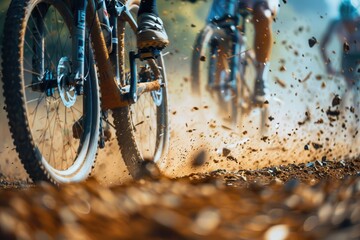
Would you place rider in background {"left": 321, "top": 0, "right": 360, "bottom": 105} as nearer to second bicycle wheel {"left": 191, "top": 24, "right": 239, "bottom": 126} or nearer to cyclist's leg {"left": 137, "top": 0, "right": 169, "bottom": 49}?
second bicycle wheel {"left": 191, "top": 24, "right": 239, "bottom": 126}

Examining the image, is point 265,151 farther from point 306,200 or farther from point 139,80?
point 306,200

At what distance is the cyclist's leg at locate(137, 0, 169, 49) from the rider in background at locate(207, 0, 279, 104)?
7.31 feet

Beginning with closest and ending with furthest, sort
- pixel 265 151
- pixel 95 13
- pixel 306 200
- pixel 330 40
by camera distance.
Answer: pixel 306 200
pixel 95 13
pixel 265 151
pixel 330 40

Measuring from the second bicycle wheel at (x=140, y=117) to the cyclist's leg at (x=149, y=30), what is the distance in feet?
0.48

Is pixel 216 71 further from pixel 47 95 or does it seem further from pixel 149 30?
pixel 47 95

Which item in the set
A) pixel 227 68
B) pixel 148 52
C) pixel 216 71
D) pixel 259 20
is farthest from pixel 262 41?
pixel 148 52

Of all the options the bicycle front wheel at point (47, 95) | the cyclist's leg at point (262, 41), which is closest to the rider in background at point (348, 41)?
the cyclist's leg at point (262, 41)

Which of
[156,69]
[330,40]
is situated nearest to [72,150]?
[156,69]

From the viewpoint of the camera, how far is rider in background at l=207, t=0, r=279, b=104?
557cm

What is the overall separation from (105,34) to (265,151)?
7.48 feet

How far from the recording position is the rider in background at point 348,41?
253 inches

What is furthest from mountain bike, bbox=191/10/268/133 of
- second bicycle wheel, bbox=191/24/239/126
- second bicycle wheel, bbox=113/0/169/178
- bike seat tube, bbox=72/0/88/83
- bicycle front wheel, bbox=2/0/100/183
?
bike seat tube, bbox=72/0/88/83

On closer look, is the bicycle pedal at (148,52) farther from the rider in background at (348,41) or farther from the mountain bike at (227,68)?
the rider in background at (348,41)

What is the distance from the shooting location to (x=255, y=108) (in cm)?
537
